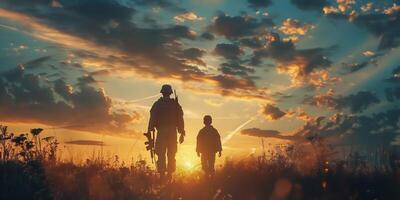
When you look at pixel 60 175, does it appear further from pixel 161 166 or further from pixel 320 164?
pixel 320 164

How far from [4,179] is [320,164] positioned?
32.3 feet

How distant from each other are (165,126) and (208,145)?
285 centimetres

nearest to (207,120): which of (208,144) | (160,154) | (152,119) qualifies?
(208,144)

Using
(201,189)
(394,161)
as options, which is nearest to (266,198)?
(201,189)

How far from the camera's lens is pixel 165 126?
17094mm

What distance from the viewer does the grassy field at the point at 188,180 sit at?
1168cm

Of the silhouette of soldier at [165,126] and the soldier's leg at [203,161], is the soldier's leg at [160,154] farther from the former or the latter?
the soldier's leg at [203,161]

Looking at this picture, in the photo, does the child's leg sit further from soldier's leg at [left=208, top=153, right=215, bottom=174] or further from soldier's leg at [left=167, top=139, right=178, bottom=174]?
soldier's leg at [left=167, top=139, right=178, bottom=174]

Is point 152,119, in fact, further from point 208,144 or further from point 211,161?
point 211,161

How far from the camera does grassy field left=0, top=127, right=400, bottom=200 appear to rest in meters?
11.7

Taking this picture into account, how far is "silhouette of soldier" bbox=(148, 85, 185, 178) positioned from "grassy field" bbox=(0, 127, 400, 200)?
1.82ft

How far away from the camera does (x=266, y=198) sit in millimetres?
15281

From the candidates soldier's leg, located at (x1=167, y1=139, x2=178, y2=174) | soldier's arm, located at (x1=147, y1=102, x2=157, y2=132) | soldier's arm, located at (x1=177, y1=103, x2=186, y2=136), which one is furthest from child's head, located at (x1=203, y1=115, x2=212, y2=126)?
soldier's arm, located at (x1=147, y1=102, x2=157, y2=132)

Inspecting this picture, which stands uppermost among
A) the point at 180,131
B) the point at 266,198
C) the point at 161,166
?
the point at 180,131
